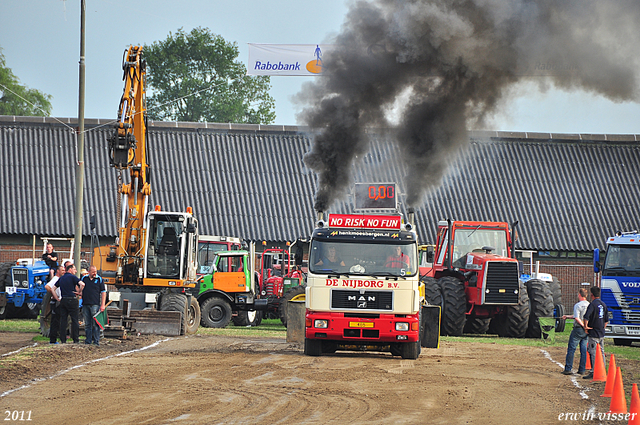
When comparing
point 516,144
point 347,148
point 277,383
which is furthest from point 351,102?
point 516,144

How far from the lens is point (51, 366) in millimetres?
13867

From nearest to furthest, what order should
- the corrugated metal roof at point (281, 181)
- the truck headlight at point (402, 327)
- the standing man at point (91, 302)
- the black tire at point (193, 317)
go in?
the truck headlight at point (402, 327)
the standing man at point (91, 302)
the black tire at point (193, 317)
the corrugated metal roof at point (281, 181)

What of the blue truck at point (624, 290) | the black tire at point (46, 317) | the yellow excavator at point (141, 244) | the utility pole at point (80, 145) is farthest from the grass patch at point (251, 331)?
the blue truck at point (624, 290)

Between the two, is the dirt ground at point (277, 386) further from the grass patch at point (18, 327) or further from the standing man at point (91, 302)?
the grass patch at point (18, 327)

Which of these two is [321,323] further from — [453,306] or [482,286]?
[482,286]

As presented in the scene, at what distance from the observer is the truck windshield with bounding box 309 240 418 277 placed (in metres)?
15.3

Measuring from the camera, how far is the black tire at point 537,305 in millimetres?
22281

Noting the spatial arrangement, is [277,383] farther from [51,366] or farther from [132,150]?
[132,150]

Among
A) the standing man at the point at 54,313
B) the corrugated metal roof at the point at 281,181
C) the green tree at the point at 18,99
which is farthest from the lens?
the green tree at the point at 18,99

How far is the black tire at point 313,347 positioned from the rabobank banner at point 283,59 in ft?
80.7

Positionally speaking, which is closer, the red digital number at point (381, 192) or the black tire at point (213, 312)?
the red digital number at point (381, 192)

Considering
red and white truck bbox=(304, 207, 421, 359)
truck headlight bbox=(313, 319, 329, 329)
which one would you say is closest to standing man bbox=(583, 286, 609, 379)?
→ red and white truck bbox=(304, 207, 421, 359)

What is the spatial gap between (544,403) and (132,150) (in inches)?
524

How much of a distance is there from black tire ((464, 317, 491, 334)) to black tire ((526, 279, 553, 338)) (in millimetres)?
1302
